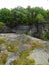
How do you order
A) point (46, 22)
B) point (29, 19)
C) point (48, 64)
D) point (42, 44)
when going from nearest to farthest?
point (48, 64) → point (42, 44) → point (46, 22) → point (29, 19)

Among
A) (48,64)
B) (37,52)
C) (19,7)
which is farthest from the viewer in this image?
(19,7)

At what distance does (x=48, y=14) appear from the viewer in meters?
38.6

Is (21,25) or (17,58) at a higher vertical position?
(17,58)

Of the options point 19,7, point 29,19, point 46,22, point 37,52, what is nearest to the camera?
point 37,52

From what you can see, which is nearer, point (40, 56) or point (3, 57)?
point (3, 57)

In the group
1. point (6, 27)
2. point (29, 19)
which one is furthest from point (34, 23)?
point (6, 27)

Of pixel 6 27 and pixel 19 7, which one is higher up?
pixel 19 7

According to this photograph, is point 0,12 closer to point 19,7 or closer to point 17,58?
point 19,7

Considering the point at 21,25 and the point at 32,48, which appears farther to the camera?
the point at 21,25

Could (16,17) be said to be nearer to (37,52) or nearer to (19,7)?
(19,7)

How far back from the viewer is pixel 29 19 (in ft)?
124

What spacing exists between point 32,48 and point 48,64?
0.96 metres

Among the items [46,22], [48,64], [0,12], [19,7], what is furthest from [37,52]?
[19,7]

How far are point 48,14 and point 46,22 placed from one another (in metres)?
3.48
